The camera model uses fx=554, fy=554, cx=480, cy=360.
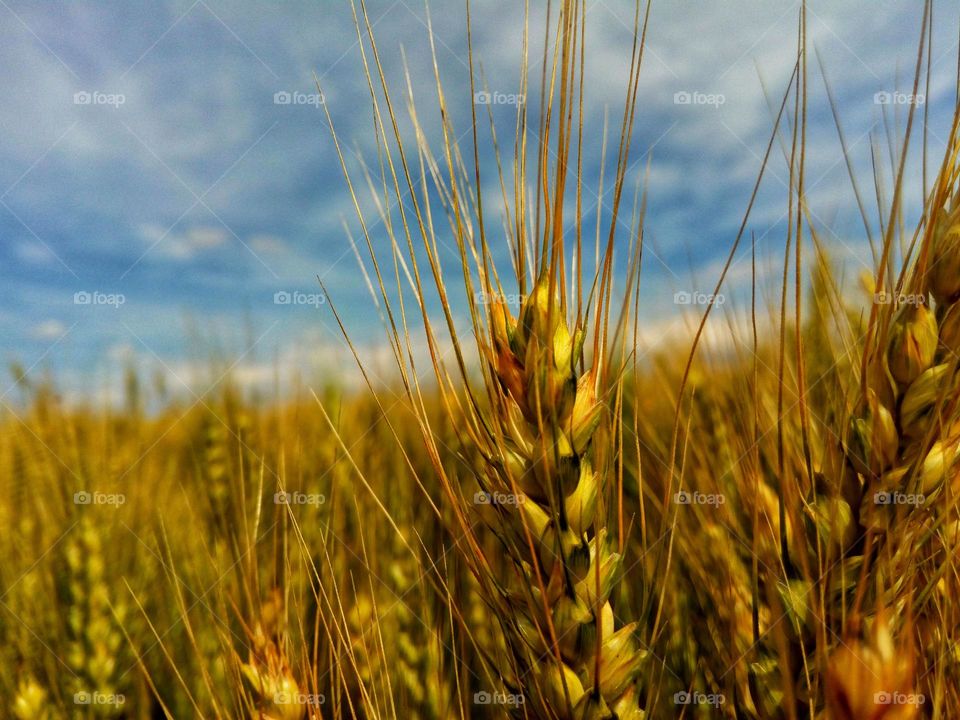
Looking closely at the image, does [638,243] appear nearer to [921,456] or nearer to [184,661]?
[921,456]

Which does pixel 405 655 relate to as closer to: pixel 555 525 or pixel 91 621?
pixel 555 525

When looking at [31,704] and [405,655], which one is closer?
[405,655]

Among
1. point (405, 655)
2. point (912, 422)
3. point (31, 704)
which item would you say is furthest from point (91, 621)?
point (912, 422)

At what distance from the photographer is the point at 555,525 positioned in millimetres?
772

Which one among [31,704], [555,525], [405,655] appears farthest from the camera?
[31,704]

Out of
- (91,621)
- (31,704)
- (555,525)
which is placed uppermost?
(555,525)

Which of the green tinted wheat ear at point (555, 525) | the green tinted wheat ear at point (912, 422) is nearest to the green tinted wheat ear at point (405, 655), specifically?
the green tinted wheat ear at point (555, 525)

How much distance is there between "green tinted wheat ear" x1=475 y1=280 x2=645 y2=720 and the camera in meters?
0.76

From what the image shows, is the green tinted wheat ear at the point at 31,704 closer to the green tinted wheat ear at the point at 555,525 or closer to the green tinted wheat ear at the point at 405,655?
the green tinted wheat ear at the point at 405,655

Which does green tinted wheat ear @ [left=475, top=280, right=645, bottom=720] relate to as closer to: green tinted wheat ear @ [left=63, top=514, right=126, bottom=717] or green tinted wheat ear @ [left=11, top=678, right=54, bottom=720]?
green tinted wheat ear @ [left=63, top=514, right=126, bottom=717]

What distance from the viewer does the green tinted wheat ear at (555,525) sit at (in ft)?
2.50

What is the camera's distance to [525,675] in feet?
2.65

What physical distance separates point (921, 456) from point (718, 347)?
61cm

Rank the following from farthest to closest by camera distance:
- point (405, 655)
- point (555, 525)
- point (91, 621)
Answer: point (91, 621)
point (405, 655)
point (555, 525)
